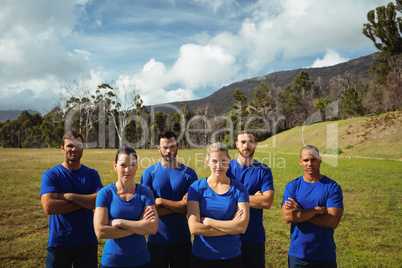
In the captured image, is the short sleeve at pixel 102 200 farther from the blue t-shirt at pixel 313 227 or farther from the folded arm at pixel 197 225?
the blue t-shirt at pixel 313 227

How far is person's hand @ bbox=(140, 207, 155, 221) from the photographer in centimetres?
304

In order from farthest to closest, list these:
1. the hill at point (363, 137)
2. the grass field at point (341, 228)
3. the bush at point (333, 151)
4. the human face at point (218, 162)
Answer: the bush at point (333, 151) → the hill at point (363, 137) → the grass field at point (341, 228) → the human face at point (218, 162)

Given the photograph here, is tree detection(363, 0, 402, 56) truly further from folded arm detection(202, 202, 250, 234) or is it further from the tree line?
folded arm detection(202, 202, 250, 234)

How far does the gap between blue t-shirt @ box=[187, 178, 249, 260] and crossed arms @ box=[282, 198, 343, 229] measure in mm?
750

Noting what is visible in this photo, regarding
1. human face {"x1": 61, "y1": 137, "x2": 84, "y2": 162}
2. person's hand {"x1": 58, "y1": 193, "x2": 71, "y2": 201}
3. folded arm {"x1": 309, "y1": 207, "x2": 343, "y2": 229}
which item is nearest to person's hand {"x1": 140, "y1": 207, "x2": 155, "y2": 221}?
person's hand {"x1": 58, "y1": 193, "x2": 71, "y2": 201}

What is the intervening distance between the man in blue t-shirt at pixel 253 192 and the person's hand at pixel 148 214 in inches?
56.3

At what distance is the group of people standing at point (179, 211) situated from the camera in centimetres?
303

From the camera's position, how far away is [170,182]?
3.93 metres

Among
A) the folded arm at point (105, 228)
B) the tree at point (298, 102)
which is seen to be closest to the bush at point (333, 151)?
the folded arm at point (105, 228)

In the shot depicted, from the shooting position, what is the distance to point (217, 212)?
311cm

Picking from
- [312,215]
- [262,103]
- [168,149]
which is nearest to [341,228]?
[312,215]

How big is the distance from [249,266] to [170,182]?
4.97 feet

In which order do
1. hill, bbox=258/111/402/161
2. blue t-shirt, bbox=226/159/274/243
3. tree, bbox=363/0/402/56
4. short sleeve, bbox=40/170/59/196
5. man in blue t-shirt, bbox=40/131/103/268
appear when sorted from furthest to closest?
tree, bbox=363/0/402/56, hill, bbox=258/111/402/161, blue t-shirt, bbox=226/159/274/243, short sleeve, bbox=40/170/59/196, man in blue t-shirt, bbox=40/131/103/268

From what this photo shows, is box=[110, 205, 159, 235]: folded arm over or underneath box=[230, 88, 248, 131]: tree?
underneath
